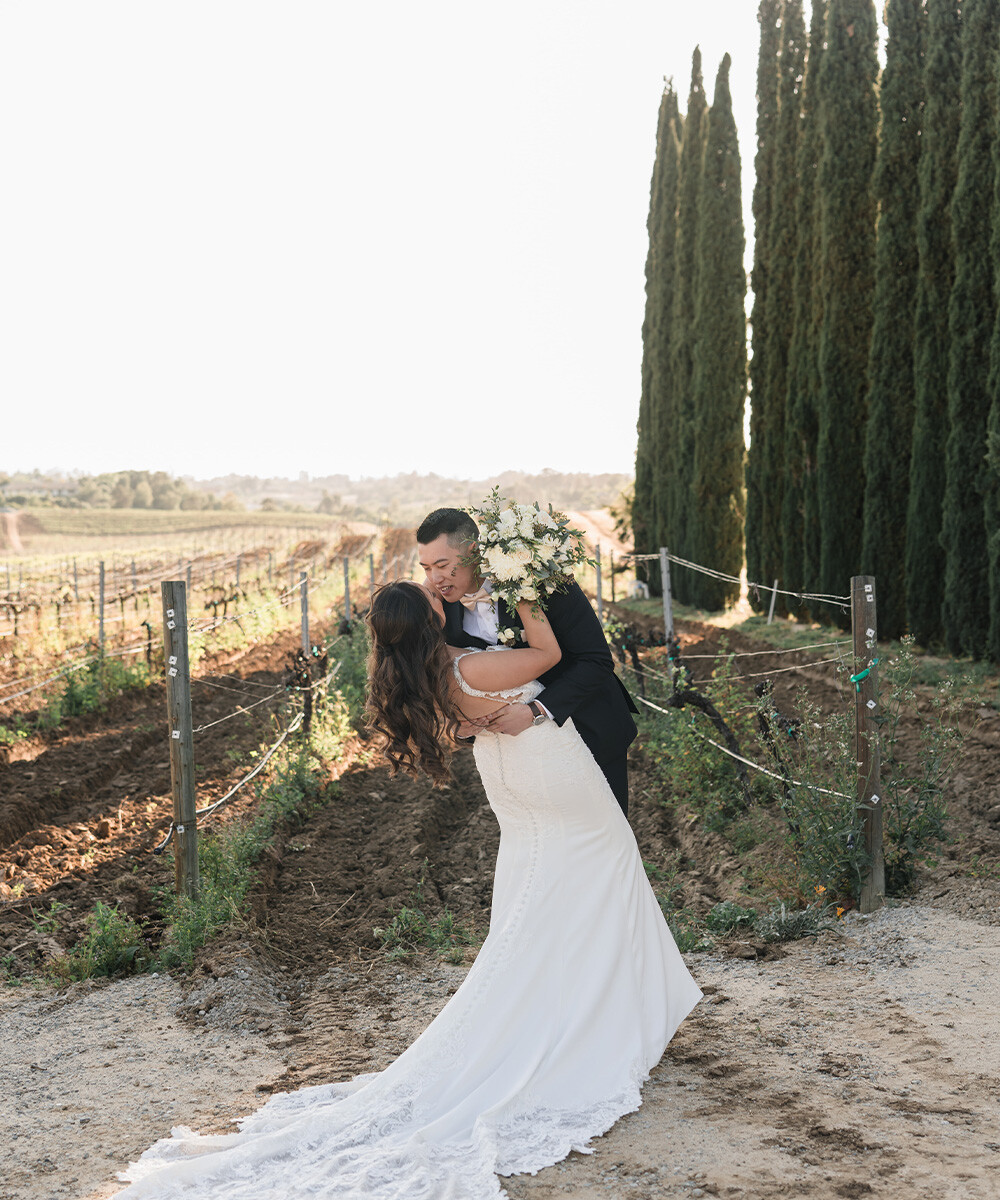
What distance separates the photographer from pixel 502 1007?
3.25 meters

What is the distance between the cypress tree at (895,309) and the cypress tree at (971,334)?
1692 millimetres

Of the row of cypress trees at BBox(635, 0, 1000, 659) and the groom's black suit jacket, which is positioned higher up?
the row of cypress trees at BBox(635, 0, 1000, 659)

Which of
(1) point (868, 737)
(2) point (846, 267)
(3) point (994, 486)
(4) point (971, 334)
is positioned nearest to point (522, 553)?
(1) point (868, 737)

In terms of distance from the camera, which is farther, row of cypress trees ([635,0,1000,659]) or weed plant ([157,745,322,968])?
row of cypress trees ([635,0,1000,659])

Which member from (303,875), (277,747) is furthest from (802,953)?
(277,747)

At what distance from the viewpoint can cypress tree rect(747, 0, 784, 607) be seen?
59.6 ft

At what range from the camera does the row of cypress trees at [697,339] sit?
65.6 feet

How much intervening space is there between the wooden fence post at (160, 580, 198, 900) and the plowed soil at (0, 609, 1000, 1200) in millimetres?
413

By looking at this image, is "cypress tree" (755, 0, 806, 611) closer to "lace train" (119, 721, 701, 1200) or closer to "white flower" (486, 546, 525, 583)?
"lace train" (119, 721, 701, 1200)

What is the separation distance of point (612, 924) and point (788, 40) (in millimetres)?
18566

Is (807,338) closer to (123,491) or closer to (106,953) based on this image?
(106,953)

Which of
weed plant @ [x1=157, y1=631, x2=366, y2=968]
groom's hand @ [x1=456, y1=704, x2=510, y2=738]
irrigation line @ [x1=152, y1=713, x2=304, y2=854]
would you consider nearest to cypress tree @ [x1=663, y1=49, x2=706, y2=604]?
weed plant @ [x1=157, y1=631, x2=366, y2=968]

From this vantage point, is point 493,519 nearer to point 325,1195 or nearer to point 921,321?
point 325,1195

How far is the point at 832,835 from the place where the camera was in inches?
202
